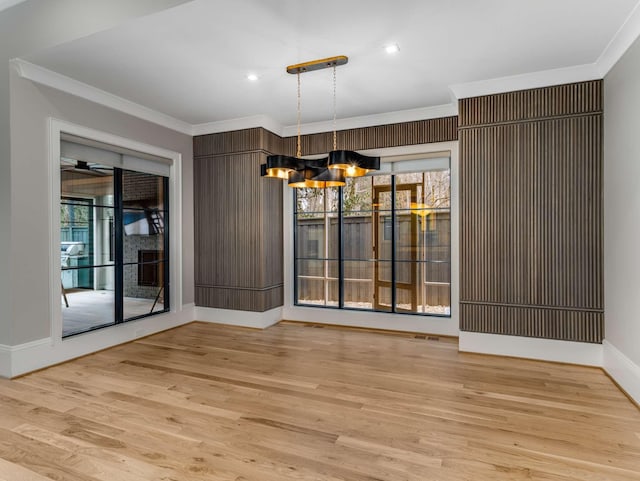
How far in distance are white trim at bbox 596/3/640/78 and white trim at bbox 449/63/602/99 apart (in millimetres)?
118

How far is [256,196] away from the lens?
209 inches

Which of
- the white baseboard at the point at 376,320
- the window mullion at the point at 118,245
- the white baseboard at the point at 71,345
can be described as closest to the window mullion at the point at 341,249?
the white baseboard at the point at 376,320

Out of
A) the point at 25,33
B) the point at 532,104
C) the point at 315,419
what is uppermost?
the point at 25,33

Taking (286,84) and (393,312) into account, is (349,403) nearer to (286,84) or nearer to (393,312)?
(393,312)

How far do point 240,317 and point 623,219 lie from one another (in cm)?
461

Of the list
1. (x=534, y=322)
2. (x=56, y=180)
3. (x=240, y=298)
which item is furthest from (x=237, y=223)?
(x=534, y=322)

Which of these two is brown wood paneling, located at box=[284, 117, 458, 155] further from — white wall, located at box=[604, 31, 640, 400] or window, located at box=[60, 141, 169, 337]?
window, located at box=[60, 141, 169, 337]

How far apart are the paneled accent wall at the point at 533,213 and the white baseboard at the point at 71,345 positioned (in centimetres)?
400

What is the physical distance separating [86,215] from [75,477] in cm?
302

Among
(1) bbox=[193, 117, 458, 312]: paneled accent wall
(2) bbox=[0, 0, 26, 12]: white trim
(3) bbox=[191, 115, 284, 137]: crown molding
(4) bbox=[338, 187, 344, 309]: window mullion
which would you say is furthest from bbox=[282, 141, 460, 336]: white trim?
(2) bbox=[0, 0, 26, 12]: white trim

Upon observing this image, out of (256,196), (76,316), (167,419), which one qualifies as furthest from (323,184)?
(76,316)

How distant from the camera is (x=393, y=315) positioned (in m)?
5.21

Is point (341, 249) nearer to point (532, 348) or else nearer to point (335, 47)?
point (532, 348)

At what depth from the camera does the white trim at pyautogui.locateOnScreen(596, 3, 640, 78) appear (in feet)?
9.32
